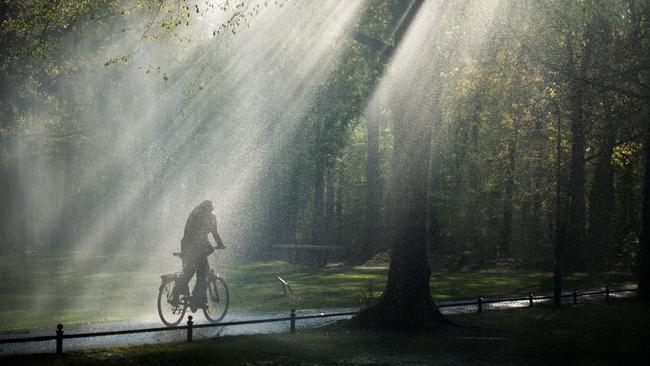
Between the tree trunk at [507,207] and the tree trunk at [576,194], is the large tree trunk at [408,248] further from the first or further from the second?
the tree trunk at [507,207]

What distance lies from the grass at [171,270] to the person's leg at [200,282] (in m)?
3.07

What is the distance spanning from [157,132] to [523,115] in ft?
75.2

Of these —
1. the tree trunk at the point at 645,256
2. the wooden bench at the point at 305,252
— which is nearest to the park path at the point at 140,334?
the tree trunk at the point at 645,256

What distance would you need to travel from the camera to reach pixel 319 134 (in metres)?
48.6

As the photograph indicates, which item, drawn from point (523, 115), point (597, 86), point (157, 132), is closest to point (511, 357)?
point (597, 86)

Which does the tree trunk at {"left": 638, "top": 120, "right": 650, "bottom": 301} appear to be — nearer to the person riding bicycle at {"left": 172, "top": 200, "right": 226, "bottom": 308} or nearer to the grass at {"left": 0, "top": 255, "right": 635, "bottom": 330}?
the grass at {"left": 0, "top": 255, "right": 635, "bottom": 330}

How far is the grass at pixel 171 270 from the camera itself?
22.2m

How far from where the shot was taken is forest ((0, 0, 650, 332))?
2969cm

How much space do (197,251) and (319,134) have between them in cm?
3160

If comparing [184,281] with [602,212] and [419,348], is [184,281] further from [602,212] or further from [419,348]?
[602,212]

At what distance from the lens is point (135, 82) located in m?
47.9

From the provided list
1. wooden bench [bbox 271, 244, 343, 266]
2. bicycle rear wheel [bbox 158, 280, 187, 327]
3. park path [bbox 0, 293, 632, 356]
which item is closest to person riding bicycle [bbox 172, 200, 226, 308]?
bicycle rear wheel [bbox 158, 280, 187, 327]

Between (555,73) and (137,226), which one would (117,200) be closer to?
(137,226)

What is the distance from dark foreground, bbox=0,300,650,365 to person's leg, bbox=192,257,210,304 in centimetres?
205
